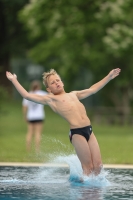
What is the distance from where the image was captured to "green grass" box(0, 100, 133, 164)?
1514 cm

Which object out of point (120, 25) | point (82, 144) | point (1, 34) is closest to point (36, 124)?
point (82, 144)

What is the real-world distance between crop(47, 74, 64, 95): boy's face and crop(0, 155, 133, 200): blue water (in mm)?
1240

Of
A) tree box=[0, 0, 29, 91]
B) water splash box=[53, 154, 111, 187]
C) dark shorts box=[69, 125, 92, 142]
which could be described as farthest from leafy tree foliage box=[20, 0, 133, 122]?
dark shorts box=[69, 125, 92, 142]

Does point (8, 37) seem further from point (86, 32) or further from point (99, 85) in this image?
point (99, 85)

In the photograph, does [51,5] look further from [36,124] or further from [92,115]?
[36,124]

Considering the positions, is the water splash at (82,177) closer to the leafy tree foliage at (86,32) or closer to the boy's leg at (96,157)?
the boy's leg at (96,157)

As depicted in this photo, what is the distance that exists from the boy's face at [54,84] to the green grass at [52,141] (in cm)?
213

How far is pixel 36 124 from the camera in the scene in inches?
669

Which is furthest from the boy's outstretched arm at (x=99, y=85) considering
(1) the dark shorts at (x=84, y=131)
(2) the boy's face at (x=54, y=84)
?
(1) the dark shorts at (x=84, y=131)

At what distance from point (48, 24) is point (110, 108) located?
6037 millimetres

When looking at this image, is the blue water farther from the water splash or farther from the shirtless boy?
the shirtless boy

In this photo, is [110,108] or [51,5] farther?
[110,108]

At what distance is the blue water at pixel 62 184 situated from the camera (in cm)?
902

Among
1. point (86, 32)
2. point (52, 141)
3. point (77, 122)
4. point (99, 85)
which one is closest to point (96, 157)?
point (77, 122)
